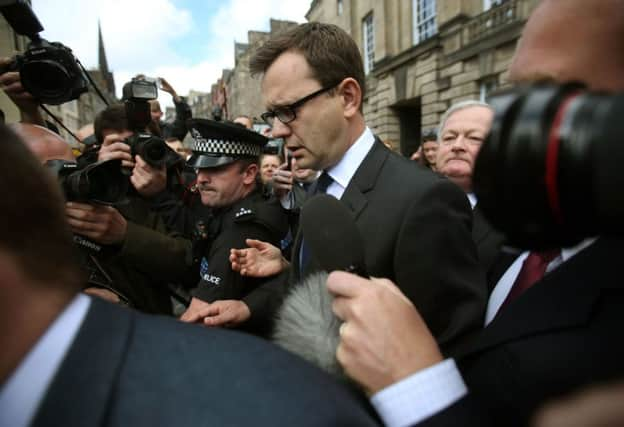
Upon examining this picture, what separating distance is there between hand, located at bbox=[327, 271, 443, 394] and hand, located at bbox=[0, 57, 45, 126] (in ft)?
7.29

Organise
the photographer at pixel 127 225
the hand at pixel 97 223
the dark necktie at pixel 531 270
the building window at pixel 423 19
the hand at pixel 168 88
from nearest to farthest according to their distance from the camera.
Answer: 1. the dark necktie at pixel 531 270
2. the hand at pixel 97 223
3. the photographer at pixel 127 225
4. the hand at pixel 168 88
5. the building window at pixel 423 19

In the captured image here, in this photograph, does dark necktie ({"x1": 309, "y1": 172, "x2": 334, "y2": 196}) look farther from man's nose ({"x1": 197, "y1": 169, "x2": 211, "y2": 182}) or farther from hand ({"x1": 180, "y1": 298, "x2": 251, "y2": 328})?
man's nose ({"x1": 197, "y1": 169, "x2": 211, "y2": 182})

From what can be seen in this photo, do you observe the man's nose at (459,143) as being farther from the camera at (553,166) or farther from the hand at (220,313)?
the camera at (553,166)

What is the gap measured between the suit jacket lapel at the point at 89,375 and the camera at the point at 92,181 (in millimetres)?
1152

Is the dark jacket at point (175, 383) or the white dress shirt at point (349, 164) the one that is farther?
the white dress shirt at point (349, 164)

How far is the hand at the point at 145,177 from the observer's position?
9.25 feet

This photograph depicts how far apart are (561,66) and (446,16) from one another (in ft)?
50.2

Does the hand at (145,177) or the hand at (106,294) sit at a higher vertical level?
the hand at (145,177)

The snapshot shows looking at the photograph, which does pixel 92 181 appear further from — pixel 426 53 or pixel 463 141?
pixel 426 53

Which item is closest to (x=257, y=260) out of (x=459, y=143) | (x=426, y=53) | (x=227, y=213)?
(x=227, y=213)

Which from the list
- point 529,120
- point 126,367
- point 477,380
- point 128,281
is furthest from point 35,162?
point 128,281

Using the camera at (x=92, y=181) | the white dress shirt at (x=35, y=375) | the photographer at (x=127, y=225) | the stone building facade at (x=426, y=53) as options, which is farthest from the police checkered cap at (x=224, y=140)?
the stone building facade at (x=426, y=53)

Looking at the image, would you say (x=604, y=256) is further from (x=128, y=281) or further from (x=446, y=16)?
(x=446, y=16)

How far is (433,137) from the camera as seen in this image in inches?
219
